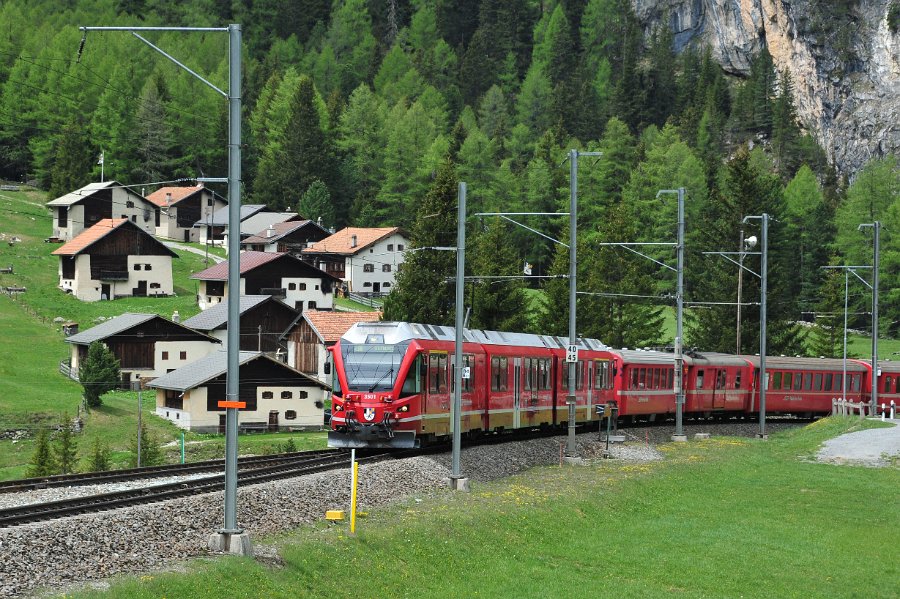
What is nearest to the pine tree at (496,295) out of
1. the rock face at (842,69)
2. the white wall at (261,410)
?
the white wall at (261,410)

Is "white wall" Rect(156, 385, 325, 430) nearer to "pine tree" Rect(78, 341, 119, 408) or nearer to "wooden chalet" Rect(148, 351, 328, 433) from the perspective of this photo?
"wooden chalet" Rect(148, 351, 328, 433)

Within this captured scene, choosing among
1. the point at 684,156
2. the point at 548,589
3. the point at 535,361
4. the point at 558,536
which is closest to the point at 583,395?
the point at 535,361

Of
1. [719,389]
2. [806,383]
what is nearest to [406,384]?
[719,389]

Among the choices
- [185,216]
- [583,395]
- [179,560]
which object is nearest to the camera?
[179,560]

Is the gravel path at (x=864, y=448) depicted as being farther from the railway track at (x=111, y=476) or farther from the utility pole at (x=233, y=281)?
the utility pole at (x=233, y=281)

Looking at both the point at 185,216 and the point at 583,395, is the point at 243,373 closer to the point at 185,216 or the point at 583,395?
the point at 583,395

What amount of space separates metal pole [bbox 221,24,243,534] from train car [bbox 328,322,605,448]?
13640 mm

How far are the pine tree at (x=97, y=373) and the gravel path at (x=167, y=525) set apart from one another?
3782 centimetres

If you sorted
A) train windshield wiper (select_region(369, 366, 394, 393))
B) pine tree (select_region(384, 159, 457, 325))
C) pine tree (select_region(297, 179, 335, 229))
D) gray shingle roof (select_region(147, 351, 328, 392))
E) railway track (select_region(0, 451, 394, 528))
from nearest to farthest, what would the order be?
railway track (select_region(0, 451, 394, 528))
train windshield wiper (select_region(369, 366, 394, 393))
gray shingle roof (select_region(147, 351, 328, 392))
pine tree (select_region(384, 159, 457, 325))
pine tree (select_region(297, 179, 335, 229))

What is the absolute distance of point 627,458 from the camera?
125ft

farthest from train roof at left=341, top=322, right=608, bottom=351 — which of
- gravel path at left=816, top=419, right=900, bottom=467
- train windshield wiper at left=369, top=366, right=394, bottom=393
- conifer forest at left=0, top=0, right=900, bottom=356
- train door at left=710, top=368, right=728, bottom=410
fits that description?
conifer forest at left=0, top=0, right=900, bottom=356

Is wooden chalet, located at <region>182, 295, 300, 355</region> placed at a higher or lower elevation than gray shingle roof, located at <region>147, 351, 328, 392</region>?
higher

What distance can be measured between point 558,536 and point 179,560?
8881 millimetres

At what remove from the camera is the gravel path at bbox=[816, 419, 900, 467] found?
38531mm
